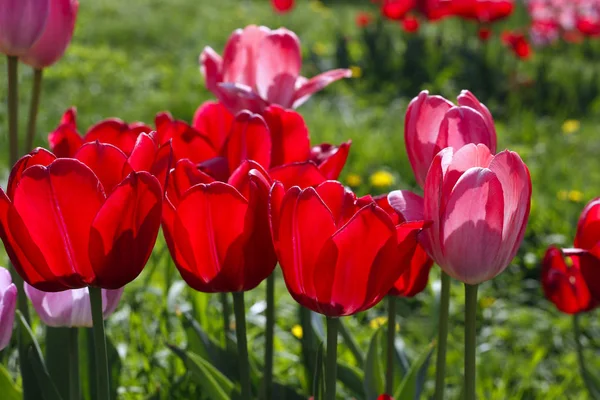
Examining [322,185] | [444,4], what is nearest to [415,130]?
[322,185]

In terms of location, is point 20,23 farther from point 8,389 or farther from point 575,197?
point 575,197

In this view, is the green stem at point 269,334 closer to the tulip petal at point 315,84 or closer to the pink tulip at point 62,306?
the pink tulip at point 62,306

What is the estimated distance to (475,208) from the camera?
863 millimetres

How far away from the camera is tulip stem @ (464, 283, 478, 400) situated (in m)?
0.91

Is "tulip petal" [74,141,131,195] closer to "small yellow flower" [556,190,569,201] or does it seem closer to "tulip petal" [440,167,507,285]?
"tulip petal" [440,167,507,285]

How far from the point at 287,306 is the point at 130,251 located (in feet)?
5.56

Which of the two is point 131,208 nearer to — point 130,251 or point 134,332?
point 130,251

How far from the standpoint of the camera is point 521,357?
2461 mm

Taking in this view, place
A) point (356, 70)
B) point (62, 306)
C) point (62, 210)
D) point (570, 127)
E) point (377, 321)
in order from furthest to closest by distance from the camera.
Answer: point (356, 70) → point (570, 127) → point (377, 321) → point (62, 306) → point (62, 210)

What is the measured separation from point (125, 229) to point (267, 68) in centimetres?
61

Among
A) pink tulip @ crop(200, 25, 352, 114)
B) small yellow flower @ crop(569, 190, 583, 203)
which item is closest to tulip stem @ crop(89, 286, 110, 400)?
pink tulip @ crop(200, 25, 352, 114)

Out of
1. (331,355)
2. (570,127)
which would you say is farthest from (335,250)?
(570,127)

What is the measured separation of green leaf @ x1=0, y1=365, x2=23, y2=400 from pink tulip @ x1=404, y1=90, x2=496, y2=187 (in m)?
0.59

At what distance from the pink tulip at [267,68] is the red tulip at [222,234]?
458mm
